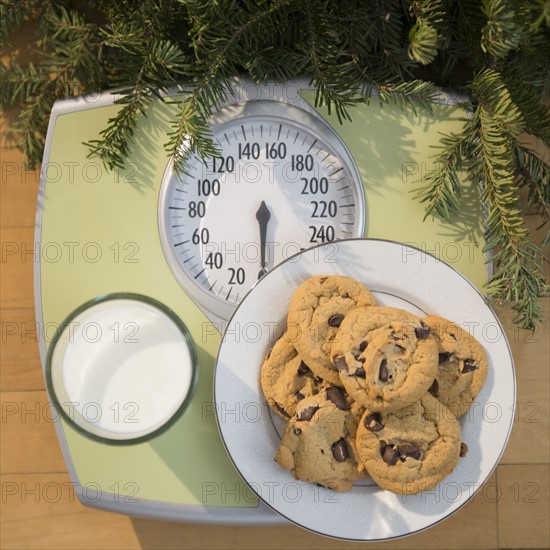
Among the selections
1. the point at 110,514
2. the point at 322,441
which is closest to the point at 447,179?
the point at 322,441

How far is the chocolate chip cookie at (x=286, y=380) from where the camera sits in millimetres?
675

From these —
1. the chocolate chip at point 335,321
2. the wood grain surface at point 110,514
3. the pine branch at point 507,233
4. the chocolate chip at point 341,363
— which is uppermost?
the pine branch at point 507,233

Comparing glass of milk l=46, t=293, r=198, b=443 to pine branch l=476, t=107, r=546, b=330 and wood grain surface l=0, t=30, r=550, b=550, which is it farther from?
pine branch l=476, t=107, r=546, b=330

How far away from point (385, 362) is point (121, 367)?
280mm

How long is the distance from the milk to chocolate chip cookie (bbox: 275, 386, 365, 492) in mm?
115

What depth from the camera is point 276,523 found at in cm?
74

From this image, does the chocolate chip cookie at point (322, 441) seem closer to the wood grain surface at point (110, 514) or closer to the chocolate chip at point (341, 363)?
the chocolate chip at point (341, 363)

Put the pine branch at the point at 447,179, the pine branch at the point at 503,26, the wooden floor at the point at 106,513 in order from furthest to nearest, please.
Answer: the wooden floor at the point at 106,513
the pine branch at the point at 447,179
the pine branch at the point at 503,26

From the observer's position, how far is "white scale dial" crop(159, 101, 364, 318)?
0.74 metres

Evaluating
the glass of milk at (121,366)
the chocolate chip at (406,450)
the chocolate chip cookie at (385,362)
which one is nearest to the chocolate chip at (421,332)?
the chocolate chip cookie at (385,362)

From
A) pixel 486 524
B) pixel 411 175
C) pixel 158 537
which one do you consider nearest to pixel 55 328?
pixel 158 537

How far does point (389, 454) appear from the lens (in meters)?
0.65

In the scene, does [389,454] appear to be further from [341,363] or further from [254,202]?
[254,202]

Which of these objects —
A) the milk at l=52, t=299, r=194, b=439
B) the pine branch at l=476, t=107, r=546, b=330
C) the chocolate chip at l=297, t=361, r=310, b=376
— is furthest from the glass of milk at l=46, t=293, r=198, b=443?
the pine branch at l=476, t=107, r=546, b=330
